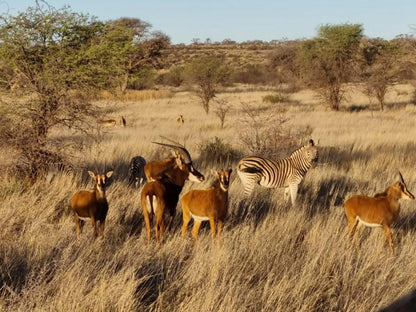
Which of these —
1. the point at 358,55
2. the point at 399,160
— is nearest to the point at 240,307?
the point at 399,160

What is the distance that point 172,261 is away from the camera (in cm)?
477

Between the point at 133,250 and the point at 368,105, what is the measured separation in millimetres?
29289

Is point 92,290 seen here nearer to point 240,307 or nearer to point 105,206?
point 240,307

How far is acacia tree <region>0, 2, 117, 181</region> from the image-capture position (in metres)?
8.75

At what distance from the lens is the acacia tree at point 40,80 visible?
28.7 feet

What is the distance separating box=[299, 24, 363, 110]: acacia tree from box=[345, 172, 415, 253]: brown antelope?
24145 millimetres

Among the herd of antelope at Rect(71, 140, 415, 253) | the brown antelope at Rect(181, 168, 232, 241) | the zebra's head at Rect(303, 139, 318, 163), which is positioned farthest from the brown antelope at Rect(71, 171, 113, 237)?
the zebra's head at Rect(303, 139, 318, 163)

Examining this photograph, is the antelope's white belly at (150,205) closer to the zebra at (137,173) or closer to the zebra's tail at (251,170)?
the zebra's tail at (251,170)

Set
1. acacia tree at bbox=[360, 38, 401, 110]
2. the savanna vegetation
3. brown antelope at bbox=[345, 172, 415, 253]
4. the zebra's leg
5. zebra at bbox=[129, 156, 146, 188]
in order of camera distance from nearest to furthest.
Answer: the savanna vegetation
brown antelope at bbox=[345, 172, 415, 253]
the zebra's leg
zebra at bbox=[129, 156, 146, 188]
acacia tree at bbox=[360, 38, 401, 110]

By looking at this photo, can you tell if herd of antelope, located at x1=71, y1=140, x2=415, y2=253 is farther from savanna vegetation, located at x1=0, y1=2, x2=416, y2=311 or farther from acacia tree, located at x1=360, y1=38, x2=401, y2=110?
acacia tree, located at x1=360, y1=38, x2=401, y2=110

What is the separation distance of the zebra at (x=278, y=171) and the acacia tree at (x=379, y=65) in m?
21.2

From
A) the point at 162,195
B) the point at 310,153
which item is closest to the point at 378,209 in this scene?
the point at 162,195

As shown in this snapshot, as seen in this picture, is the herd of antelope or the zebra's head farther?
the zebra's head

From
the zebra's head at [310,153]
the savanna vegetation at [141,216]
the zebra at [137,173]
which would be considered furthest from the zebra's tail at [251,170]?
the zebra at [137,173]
